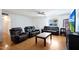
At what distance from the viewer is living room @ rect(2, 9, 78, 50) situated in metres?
1.92

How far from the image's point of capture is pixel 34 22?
2.05 m

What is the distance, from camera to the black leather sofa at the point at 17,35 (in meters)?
1.94

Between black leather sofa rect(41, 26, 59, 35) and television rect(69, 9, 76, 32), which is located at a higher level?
television rect(69, 9, 76, 32)

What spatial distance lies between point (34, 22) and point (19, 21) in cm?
33

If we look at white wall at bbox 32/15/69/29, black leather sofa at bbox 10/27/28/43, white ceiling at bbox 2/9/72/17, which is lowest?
black leather sofa at bbox 10/27/28/43

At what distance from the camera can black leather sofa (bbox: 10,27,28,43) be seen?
1.94m

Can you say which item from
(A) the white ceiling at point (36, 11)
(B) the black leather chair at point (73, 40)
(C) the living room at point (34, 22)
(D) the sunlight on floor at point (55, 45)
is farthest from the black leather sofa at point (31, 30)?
(B) the black leather chair at point (73, 40)

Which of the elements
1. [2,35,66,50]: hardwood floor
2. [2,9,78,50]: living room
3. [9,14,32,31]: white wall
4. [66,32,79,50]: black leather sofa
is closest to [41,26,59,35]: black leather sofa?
[2,9,78,50]: living room

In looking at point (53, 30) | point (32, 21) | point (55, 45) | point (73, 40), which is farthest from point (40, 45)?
point (73, 40)

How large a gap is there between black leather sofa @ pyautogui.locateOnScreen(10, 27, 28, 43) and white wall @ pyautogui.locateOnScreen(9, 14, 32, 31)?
0.09m

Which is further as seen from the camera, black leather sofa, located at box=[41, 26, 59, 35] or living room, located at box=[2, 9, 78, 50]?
black leather sofa, located at box=[41, 26, 59, 35]

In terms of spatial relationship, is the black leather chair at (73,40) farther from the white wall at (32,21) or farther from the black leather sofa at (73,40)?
the white wall at (32,21)

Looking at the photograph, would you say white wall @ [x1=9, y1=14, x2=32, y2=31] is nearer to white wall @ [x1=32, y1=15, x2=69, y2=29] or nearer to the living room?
the living room
